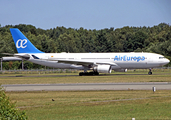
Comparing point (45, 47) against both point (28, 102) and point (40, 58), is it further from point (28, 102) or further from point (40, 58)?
point (28, 102)

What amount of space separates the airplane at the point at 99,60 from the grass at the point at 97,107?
2940cm

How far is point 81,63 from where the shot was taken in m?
54.1

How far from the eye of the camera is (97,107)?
769 inches

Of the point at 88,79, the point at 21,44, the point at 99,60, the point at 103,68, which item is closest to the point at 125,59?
the point at 103,68

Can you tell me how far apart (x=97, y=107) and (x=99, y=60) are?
118 ft

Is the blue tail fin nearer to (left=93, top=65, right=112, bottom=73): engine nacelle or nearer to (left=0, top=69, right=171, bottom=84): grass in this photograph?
(left=0, top=69, right=171, bottom=84): grass

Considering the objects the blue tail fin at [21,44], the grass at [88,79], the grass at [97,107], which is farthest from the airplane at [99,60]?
the grass at [97,107]

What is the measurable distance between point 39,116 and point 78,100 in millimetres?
5966

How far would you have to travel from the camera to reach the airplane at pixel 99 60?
53.5m

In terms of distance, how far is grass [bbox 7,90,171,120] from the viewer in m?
16.8

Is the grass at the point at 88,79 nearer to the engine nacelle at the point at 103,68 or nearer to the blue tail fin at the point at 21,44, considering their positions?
the engine nacelle at the point at 103,68

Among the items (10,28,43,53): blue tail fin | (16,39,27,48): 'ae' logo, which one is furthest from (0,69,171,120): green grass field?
(16,39,27,48): 'ae' logo

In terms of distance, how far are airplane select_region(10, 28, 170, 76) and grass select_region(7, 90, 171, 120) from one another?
96.5 feet

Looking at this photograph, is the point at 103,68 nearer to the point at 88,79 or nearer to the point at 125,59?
the point at 125,59
